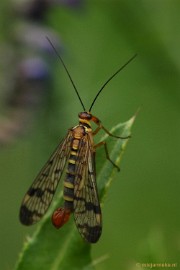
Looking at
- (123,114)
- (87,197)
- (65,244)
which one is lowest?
(65,244)

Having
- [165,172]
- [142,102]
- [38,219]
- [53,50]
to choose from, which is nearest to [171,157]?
[165,172]

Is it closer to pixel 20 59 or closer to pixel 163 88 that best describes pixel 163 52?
pixel 163 88

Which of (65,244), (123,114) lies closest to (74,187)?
(65,244)

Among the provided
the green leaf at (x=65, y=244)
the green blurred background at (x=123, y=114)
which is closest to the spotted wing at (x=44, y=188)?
the green blurred background at (x=123, y=114)

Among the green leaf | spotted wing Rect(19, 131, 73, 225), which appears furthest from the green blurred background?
the green leaf

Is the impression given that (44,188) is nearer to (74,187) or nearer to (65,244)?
(74,187)

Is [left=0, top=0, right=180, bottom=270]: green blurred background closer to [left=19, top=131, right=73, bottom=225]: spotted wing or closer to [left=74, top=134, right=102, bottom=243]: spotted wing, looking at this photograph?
[left=19, top=131, right=73, bottom=225]: spotted wing
